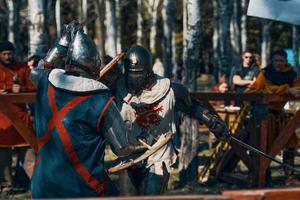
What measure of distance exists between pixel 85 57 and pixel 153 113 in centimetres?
154

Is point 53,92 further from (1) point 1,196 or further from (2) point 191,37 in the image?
(2) point 191,37

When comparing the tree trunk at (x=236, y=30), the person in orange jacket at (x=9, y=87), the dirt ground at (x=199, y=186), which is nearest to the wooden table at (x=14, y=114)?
the person in orange jacket at (x=9, y=87)

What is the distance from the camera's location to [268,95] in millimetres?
9055

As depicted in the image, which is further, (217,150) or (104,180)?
(217,150)

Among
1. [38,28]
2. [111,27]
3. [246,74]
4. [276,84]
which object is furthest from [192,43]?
[111,27]

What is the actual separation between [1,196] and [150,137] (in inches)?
128

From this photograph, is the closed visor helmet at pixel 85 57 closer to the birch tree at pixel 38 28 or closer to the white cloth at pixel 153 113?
the white cloth at pixel 153 113

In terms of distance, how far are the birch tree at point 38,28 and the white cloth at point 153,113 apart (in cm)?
502

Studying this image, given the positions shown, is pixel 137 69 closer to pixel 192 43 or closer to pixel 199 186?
pixel 199 186

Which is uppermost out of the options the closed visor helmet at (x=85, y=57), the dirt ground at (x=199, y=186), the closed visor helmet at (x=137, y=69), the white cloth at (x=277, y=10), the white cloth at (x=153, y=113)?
the white cloth at (x=277, y=10)

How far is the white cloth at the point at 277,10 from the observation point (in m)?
8.85

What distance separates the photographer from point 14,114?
28.2ft

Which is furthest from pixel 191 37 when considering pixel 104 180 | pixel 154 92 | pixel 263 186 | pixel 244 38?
pixel 244 38

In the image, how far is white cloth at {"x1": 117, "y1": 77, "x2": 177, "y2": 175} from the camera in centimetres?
660
